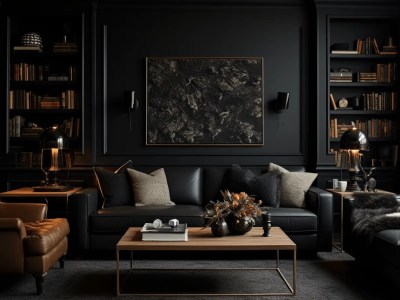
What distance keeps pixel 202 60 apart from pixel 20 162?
96.4 inches

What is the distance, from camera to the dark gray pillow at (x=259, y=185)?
18.7ft

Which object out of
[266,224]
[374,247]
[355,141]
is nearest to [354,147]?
[355,141]

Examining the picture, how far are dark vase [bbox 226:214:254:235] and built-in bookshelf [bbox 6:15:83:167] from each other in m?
2.81

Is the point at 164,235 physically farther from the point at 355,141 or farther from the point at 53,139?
the point at 355,141

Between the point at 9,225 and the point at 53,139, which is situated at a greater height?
the point at 53,139

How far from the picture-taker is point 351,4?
649 cm

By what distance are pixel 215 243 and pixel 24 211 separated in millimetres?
1787

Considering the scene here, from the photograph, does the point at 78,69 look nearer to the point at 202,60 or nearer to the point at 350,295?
the point at 202,60

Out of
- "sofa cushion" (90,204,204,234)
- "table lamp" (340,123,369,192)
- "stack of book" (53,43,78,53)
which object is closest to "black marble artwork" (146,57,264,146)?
"stack of book" (53,43,78,53)

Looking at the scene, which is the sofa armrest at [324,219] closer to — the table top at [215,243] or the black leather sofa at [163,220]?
the black leather sofa at [163,220]

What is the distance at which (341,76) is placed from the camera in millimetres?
6582

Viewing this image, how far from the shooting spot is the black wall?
6523 mm

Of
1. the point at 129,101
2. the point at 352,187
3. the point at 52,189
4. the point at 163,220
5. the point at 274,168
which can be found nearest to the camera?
the point at 163,220

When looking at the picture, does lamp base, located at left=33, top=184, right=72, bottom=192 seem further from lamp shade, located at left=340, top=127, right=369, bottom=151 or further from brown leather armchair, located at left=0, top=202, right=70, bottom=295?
lamp shade, located at left=340, top=127, right=369, bottom=151
